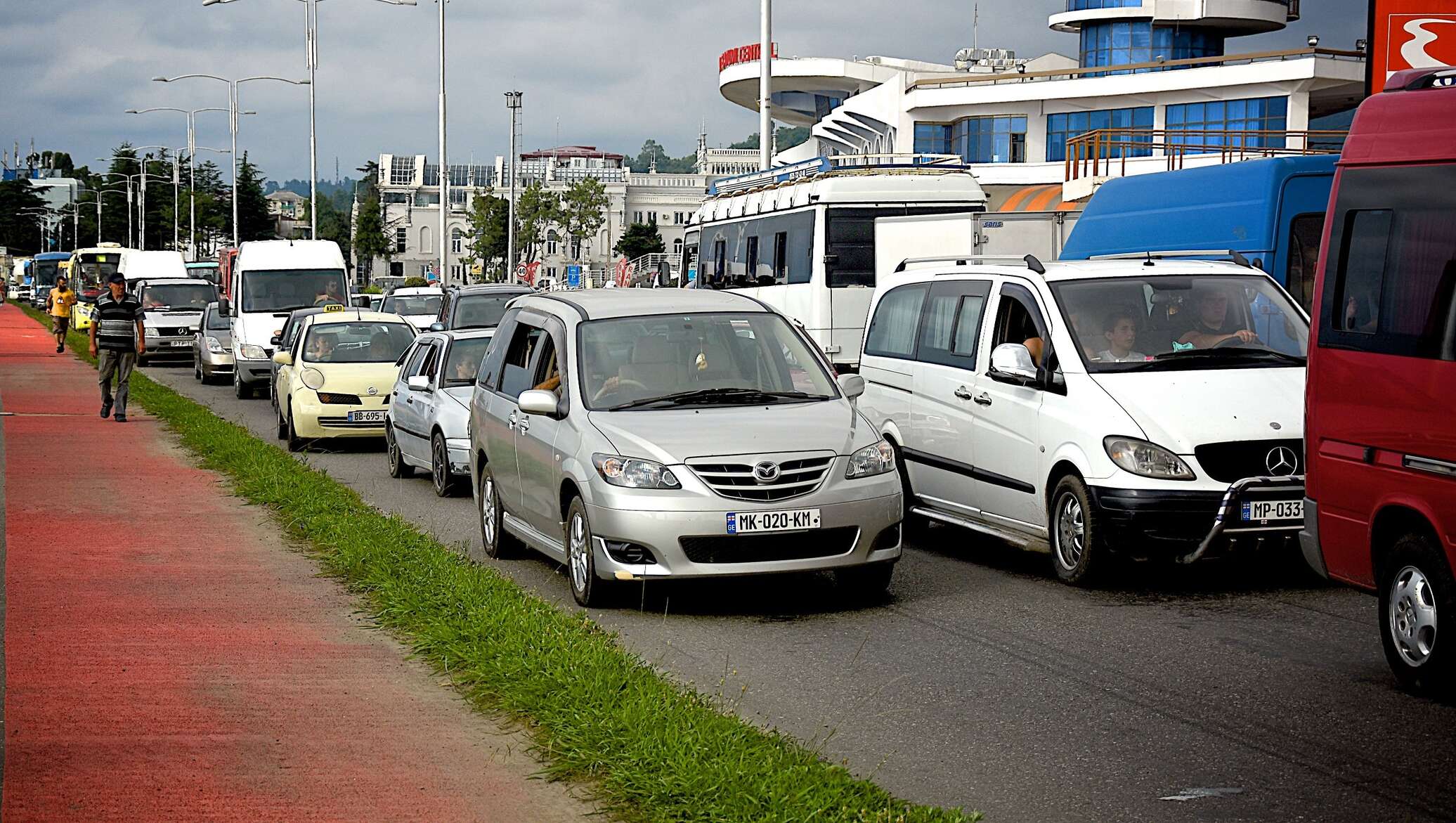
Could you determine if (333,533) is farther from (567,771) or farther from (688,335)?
(567,771)

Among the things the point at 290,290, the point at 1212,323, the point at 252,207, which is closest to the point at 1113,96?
the point at 290,290

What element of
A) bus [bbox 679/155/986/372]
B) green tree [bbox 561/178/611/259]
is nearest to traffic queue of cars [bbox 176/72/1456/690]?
bus [bbox 679/155/986/372]

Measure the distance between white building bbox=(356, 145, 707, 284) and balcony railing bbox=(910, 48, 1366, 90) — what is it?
78568 millimetres

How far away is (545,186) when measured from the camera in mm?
148625

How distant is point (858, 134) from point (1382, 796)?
235 ft

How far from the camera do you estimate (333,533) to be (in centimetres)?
1184

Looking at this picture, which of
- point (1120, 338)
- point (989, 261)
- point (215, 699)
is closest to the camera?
point (215, 699)

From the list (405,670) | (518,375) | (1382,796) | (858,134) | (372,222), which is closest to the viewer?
(1382,796)

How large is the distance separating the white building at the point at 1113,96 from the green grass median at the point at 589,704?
4141cm

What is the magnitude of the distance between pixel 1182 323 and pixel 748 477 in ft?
10.0

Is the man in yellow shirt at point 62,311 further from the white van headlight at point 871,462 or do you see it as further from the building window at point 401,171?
the building window at point 401,171

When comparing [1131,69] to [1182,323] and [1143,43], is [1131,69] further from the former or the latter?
[1182,323]

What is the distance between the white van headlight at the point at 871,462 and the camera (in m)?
9.26

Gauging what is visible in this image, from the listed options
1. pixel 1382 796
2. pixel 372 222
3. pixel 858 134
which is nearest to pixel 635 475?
pixel 1382 796
